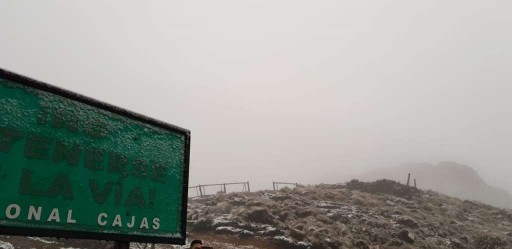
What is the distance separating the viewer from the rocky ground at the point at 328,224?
82.2 ft

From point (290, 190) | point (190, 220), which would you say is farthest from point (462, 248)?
point (190, 220)

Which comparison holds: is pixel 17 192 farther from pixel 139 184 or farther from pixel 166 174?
pixel 166 174

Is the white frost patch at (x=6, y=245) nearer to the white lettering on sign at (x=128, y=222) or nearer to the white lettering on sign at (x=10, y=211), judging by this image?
the white lettering on sign at (x=128, y=222)

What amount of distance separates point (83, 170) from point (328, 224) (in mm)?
28676

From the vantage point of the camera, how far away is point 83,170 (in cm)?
271

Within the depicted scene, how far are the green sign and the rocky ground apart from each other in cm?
1969

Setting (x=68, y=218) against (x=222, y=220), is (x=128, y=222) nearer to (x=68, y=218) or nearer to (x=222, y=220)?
(x=68, y=218)

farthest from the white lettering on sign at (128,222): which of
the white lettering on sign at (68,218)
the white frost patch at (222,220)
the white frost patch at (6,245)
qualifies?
the white frost patch at (222,220)

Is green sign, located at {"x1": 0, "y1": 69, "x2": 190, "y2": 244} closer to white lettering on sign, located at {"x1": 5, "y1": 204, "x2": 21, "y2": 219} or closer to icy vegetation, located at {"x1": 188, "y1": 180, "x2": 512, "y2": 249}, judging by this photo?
white lettering on sign, located at {"x1": 5, "y1": 204, "x2": 21, "y2": 219}

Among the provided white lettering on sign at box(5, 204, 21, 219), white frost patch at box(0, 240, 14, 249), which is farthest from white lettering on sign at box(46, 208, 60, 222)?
white frost patch at box(0, 240, 14, 249)

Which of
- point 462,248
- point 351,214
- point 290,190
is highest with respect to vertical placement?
point 290,190

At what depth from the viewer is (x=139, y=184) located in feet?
10.1

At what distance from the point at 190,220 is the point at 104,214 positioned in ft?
91.3

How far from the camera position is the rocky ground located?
25047mm
